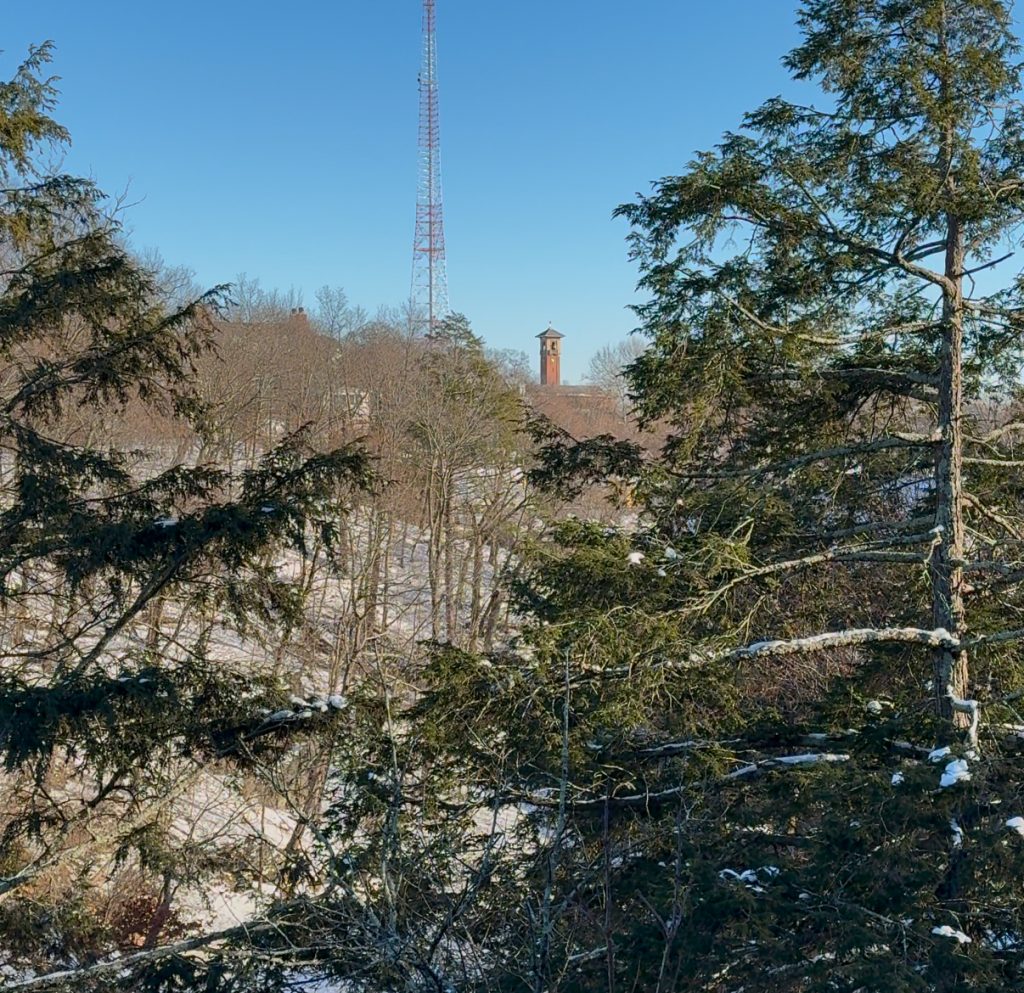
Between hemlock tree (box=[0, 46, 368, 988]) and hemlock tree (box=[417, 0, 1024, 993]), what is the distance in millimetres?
1646

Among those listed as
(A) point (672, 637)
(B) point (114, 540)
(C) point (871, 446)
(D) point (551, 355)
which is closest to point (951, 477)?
(C) point (871, 446)

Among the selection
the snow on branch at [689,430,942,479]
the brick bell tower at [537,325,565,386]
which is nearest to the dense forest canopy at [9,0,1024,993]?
the snow on branch at [689,430,942,479]

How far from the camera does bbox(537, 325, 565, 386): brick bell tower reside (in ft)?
310

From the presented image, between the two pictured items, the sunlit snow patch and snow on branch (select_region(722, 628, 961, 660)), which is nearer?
the sunlit snow patch

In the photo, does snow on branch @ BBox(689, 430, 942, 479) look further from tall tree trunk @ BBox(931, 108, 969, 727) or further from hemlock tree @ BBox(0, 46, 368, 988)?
hemlock tree @ BBox(0, 46, 368, 988)

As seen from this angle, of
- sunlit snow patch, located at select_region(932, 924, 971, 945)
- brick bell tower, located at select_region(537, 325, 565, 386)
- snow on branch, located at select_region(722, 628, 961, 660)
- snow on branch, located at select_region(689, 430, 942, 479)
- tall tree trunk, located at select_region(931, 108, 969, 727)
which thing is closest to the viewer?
sunlit snow patch, located at select_region(932, 924, 971, 945)

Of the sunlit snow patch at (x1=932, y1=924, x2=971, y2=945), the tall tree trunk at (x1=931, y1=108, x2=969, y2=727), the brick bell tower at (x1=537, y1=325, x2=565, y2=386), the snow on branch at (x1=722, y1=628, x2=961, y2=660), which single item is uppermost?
the brick bell tower at (x1=537, y1=325, x2=565, y2=386)

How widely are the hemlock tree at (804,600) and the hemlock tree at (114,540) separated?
5.40ft

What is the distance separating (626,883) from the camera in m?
5.68

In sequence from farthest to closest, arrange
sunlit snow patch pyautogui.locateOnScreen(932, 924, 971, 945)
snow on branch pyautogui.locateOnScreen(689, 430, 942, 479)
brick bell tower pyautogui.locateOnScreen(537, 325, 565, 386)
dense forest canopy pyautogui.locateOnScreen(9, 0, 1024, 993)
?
brick bell tower pyautogui.locateOnScreen(537, 325, 565, 386) < snow on branch pyautogui.locateOnScreen(689, 430, 942, 479) < dense forest canopy pyautogui.locateOnScreen(9, 0, 1024, 993) < sunlit snow patch pyautogui.locateOnScreen(932, 924, 971, 945)

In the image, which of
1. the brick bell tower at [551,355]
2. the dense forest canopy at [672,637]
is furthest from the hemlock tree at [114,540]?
the brick bell tower at [551,355]

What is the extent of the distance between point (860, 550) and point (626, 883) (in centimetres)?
303

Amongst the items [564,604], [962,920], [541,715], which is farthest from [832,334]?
[962,920]

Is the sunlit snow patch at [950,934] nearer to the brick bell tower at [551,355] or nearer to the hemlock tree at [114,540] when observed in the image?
the hemlock tree at [114,540]
